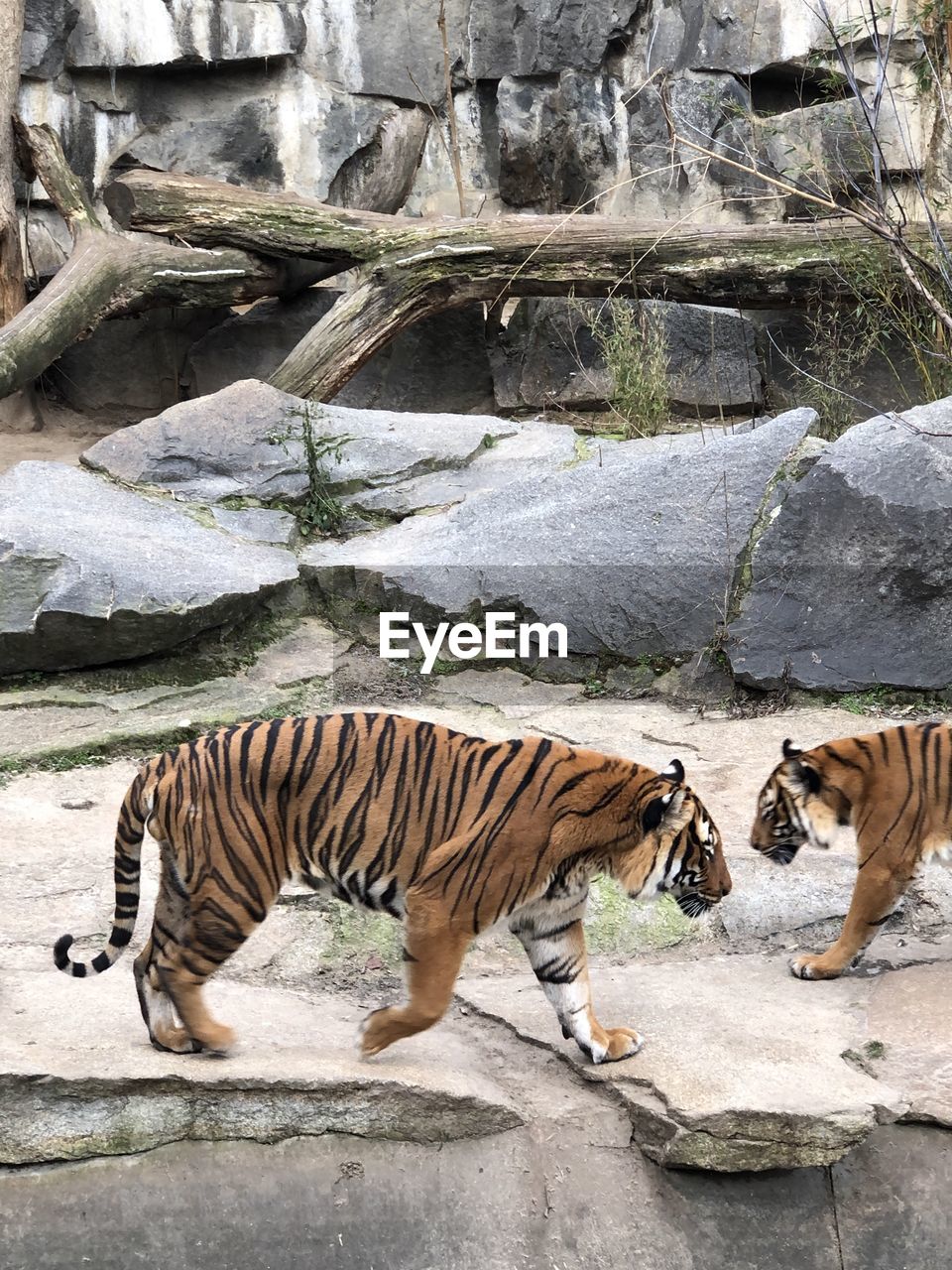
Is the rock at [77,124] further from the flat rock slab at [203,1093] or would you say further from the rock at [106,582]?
the flat rock slab at [203,1093]

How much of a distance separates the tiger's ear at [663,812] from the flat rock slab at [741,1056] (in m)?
0.59

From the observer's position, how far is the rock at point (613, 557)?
608cm

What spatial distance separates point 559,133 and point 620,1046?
355 inches

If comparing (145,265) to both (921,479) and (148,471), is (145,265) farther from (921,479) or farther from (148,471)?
(921,479)

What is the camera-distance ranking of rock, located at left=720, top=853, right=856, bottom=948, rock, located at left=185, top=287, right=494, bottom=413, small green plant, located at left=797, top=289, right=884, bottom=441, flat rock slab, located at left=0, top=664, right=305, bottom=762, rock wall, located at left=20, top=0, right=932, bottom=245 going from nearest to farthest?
rock, located at left=720, top=853, right=856, bottom=948
flat rock slab, located at left=0, top=664, right=305, bottom=762
small green plant, located at left=797, top=289, right=884, bottom=441
rock, located at left=185, top=287, right=494, bottom=413
rock wall, located at left=20, top=0, right=932, bottom=245

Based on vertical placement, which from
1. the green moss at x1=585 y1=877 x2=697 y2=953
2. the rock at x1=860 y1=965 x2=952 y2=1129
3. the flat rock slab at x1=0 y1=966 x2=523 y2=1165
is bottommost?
the green moss at x1=585 y1=877 x2=697 y2=953

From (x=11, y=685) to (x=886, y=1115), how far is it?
385 cm

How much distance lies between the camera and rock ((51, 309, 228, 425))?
1018 centimetres

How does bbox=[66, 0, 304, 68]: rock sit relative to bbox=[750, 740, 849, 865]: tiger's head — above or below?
above

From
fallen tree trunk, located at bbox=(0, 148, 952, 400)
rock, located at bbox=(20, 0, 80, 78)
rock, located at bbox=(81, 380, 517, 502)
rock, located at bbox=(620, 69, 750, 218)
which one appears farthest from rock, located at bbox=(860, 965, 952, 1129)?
rock, located at bbox=(20, 0, 80, 78)

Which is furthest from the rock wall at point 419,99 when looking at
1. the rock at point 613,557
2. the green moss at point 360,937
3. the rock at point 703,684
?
the green moss at point 360,937

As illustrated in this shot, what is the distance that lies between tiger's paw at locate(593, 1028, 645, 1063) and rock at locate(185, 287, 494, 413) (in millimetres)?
6821

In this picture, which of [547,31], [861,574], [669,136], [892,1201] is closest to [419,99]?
[547,31]

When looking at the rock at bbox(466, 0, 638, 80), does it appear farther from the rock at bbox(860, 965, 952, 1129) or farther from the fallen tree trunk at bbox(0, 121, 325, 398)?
the rock at bbox(860, 965, 952, 1129)
